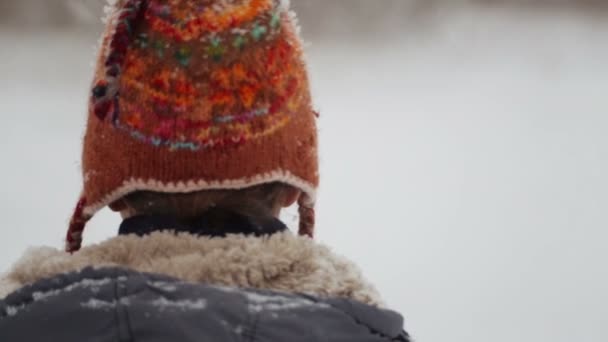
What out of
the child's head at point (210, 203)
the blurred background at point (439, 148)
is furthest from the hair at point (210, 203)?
the blurred background at point (439, 148)

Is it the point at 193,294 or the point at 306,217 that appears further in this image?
the point at 306,217

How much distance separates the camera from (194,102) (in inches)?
25.5

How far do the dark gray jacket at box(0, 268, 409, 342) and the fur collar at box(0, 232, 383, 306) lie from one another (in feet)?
0.09

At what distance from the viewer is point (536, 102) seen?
6.38 feet

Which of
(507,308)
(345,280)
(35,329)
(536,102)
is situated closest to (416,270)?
(507,308)

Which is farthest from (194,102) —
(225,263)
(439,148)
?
(439,148)

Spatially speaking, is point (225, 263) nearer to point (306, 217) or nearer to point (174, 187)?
point (174, 187)

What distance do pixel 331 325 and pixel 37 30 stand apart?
1.51 meters

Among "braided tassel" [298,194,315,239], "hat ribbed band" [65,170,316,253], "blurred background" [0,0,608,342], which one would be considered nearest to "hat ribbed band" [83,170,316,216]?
"hat ribbed band" [65,170,316,253]

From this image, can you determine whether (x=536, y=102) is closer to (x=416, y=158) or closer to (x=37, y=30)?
(x=416, y=158)

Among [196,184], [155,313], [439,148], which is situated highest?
[439,148]

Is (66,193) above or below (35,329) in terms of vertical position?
above

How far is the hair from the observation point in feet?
2.06

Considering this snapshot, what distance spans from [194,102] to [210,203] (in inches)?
2.9
